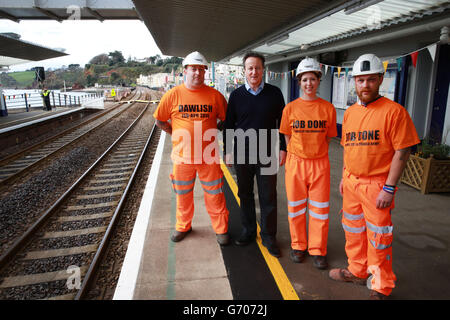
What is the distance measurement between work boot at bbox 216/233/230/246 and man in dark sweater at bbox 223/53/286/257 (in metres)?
0.43

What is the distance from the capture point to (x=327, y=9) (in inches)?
212

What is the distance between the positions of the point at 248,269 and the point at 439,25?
4.83 m

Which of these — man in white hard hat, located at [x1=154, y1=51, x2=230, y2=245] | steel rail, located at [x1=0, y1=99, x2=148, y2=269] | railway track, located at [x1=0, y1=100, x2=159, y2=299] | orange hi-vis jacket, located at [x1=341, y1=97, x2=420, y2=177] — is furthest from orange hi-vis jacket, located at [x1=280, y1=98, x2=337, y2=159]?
steel rail, located at [x1=0, y1=99, x2=148, y2=269]

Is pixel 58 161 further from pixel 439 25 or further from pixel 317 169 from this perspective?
pixel 439 25

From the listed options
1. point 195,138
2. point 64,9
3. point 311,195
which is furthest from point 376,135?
point 64,9

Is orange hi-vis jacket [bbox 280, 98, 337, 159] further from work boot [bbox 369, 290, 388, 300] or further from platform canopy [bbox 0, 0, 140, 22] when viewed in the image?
platform canopy [bbox 0, 0, 140, 22]

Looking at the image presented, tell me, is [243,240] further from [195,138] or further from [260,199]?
[195,138]

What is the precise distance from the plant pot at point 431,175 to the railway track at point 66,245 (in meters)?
5.21

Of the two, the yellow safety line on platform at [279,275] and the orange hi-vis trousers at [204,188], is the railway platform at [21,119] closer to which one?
the orange hi-vis trousers at [204,188]

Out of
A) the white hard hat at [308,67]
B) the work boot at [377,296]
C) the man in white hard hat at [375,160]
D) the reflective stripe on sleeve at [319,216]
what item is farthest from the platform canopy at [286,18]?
the work boot at [377,296]

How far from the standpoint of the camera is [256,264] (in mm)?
3311

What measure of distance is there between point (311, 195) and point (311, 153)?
447 millimetres
